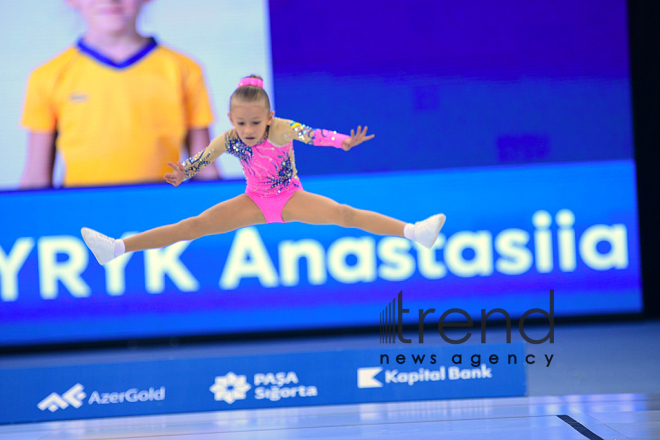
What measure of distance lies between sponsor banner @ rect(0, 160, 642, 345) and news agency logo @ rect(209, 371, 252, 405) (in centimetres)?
228

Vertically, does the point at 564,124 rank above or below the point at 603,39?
below

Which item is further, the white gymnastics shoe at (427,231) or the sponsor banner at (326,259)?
the sponsor banner at (326,259)

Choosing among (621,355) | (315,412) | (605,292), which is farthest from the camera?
(605,292)

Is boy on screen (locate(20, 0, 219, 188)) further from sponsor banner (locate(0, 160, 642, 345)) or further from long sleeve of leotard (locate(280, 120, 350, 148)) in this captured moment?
long sleeve of leotard (locate(280, 120, 350, 148))

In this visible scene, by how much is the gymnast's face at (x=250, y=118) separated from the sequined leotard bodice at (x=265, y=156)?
2.5 inches

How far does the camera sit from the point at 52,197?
19.6ft

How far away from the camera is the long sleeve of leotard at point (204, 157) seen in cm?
345

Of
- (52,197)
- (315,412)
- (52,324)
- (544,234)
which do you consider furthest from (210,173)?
(544,234)

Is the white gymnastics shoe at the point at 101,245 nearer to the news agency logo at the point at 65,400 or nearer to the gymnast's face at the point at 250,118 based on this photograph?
the news agency logo at the point at 65,400

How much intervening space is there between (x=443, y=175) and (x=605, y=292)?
6.28 ft

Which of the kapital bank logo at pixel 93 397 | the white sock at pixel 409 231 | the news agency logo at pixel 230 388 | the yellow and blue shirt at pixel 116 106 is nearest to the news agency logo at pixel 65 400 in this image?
the kapital bank logo at pixel 93 397

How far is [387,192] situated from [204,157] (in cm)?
297

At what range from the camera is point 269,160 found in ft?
11.4

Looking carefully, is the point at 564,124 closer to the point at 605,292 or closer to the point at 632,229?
the point at 632,229
